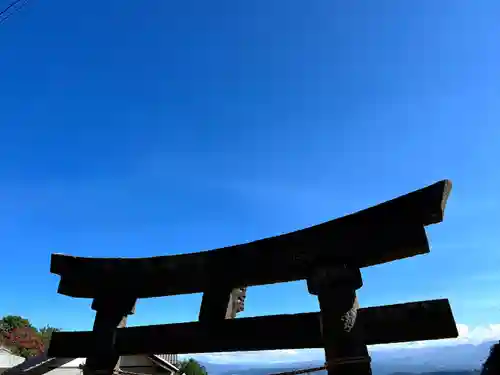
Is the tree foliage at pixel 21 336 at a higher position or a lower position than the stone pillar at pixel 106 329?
higher

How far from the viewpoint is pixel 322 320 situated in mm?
3451

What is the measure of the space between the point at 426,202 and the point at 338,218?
895 mm

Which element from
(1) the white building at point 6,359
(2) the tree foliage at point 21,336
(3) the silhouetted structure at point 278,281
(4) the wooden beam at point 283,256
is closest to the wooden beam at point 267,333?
(3) the silhouetted structure at point 278,281

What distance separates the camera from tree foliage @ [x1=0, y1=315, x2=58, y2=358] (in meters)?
41.5

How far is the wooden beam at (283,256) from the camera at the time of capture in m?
3.33

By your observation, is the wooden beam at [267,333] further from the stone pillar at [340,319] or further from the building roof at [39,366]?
the building roof at [39,366]

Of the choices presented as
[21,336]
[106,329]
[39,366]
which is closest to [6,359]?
[39,366]

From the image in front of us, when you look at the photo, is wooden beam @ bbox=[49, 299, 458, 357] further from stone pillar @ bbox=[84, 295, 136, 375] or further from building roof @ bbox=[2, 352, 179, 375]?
building roof @ bbox=[2, 352, 179, 375]

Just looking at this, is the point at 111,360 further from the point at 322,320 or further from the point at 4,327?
the point at 4,327

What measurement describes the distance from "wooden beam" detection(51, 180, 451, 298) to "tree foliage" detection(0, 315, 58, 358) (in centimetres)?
4583

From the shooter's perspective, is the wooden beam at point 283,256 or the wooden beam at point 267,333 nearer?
the wooden beam at point 267,333

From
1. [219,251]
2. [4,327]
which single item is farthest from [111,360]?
[4,327]

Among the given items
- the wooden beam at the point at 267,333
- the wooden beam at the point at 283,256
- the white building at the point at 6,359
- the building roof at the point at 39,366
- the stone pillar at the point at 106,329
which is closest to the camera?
the wooden beam at the point at 267,333

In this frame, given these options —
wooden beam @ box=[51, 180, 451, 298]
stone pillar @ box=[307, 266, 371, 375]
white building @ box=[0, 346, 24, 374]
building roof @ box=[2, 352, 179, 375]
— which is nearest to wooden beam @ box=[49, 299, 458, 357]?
stone pillar @ box=[307, 266, 371, 375]
